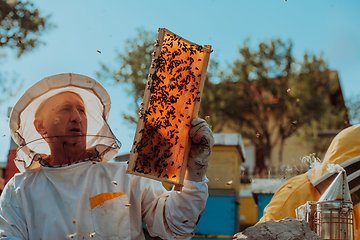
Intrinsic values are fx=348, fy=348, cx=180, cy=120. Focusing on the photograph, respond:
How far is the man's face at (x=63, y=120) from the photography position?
285 cm

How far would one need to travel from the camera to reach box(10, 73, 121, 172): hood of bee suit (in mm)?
2922

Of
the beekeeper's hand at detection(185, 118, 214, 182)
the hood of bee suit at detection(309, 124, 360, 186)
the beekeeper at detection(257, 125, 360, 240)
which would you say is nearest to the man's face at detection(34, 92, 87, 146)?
the beekeeper's hand at detection(185, 118, 214, 182)

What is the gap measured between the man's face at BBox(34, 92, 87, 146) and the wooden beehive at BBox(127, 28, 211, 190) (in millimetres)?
718

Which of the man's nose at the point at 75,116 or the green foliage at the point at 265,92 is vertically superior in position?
the green foliage at the point at 265,92

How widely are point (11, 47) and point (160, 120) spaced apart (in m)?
13.5

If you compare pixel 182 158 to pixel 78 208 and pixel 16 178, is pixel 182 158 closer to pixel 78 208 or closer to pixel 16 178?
pixel 78 208

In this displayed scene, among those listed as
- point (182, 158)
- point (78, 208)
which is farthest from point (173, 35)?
point (78, 208)

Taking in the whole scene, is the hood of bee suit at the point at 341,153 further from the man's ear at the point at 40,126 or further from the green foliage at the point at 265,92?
the green foliage at the point at 265,92

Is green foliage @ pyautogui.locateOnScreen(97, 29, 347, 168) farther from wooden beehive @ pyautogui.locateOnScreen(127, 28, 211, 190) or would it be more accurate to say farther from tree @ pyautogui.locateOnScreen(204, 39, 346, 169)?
wooden beehive @ pyautogui.locateOnScreen(127, 28, 211, 190)

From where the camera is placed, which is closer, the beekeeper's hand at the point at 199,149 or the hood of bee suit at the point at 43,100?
the beekeeper's hand at the point at 199,149

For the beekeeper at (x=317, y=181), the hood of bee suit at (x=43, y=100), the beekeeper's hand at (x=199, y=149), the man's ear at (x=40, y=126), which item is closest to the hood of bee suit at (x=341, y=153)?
the beekeeper at (x=317, y=181)

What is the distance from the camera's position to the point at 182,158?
2332 millimetres

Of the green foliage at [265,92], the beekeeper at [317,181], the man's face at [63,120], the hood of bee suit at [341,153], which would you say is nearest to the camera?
the man's face at [63,120]

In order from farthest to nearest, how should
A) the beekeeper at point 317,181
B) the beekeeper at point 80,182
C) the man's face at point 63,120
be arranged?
the beekeeper at point 317,181 → the man's face at point 63,120 → the beekeeper at point 80,182
